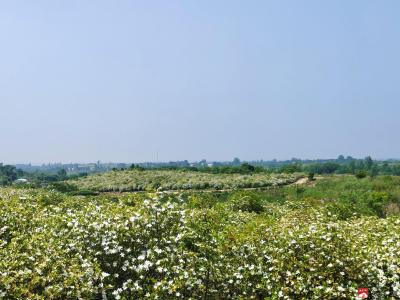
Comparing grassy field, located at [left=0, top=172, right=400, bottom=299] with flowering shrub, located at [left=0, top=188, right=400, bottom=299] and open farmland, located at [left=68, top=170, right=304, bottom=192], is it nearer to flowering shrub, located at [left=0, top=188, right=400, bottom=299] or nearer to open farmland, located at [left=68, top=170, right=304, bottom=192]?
flowering shrub, located at [left=0, top=188, right=400, bottom=299]

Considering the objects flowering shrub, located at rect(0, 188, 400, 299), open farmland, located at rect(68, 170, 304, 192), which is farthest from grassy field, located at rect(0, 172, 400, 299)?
open farmland, located at rect(68, 170, 304, 192)

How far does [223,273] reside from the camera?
27.2ft

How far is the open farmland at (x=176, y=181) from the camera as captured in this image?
4469cm

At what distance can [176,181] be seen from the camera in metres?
48.1

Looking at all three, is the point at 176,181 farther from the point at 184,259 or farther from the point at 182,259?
the point at 182,259

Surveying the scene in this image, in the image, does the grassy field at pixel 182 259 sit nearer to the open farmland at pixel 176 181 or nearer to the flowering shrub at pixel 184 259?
the flowering shrub at pixel 184 259

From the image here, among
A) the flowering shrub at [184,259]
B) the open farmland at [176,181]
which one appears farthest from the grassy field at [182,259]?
the open farmland at [176,181]

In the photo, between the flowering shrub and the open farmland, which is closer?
the flowering shrub

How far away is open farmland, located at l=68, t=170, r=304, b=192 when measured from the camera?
44.7 metres

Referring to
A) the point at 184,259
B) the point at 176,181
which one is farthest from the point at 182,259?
the point at 176,181

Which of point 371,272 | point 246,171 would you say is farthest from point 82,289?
point 246,171

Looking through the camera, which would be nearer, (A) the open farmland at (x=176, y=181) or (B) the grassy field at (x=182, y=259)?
(B) the grassy field at (x=182, y=259)

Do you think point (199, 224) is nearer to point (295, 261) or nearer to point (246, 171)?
point (295, 261)

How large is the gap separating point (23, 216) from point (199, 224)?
3.83m
